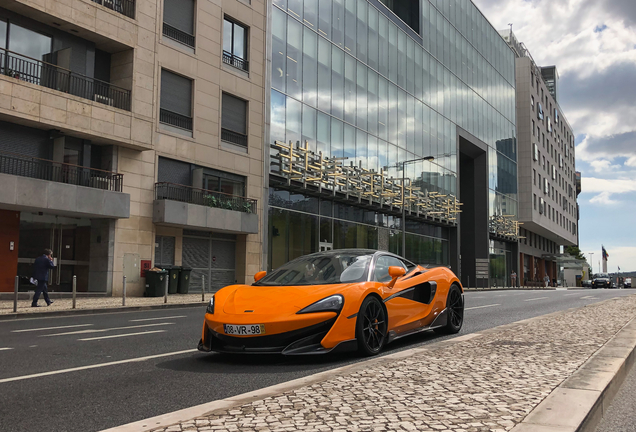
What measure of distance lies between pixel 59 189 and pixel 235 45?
1227 cm

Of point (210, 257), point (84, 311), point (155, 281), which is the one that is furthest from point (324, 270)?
point (210, 257)

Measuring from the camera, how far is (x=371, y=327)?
6883 millimetres

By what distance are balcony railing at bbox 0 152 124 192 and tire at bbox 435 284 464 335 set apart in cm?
1546

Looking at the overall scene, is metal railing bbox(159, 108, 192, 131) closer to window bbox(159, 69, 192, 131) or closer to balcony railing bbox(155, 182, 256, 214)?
window bbox(159, 69, 192, 131)

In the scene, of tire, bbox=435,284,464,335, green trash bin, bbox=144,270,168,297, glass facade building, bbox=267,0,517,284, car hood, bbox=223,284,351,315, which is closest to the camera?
car hood, bbox=223,284,351,315

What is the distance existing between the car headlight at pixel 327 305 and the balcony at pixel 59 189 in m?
15.1

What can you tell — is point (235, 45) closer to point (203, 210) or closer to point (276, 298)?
point (203, 210)

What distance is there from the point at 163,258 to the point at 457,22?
131 ft

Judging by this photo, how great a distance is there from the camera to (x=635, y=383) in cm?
572

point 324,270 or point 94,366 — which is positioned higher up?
point 324,270

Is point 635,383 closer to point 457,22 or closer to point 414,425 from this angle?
point 414,425

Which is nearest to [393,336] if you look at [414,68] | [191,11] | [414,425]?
[414,425]

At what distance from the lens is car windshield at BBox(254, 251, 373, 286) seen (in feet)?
23.6

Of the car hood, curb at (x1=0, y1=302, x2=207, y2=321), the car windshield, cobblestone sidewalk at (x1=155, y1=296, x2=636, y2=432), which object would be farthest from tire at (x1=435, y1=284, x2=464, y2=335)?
curb at (x1=0, y1=302, x2=207, y2=321)
